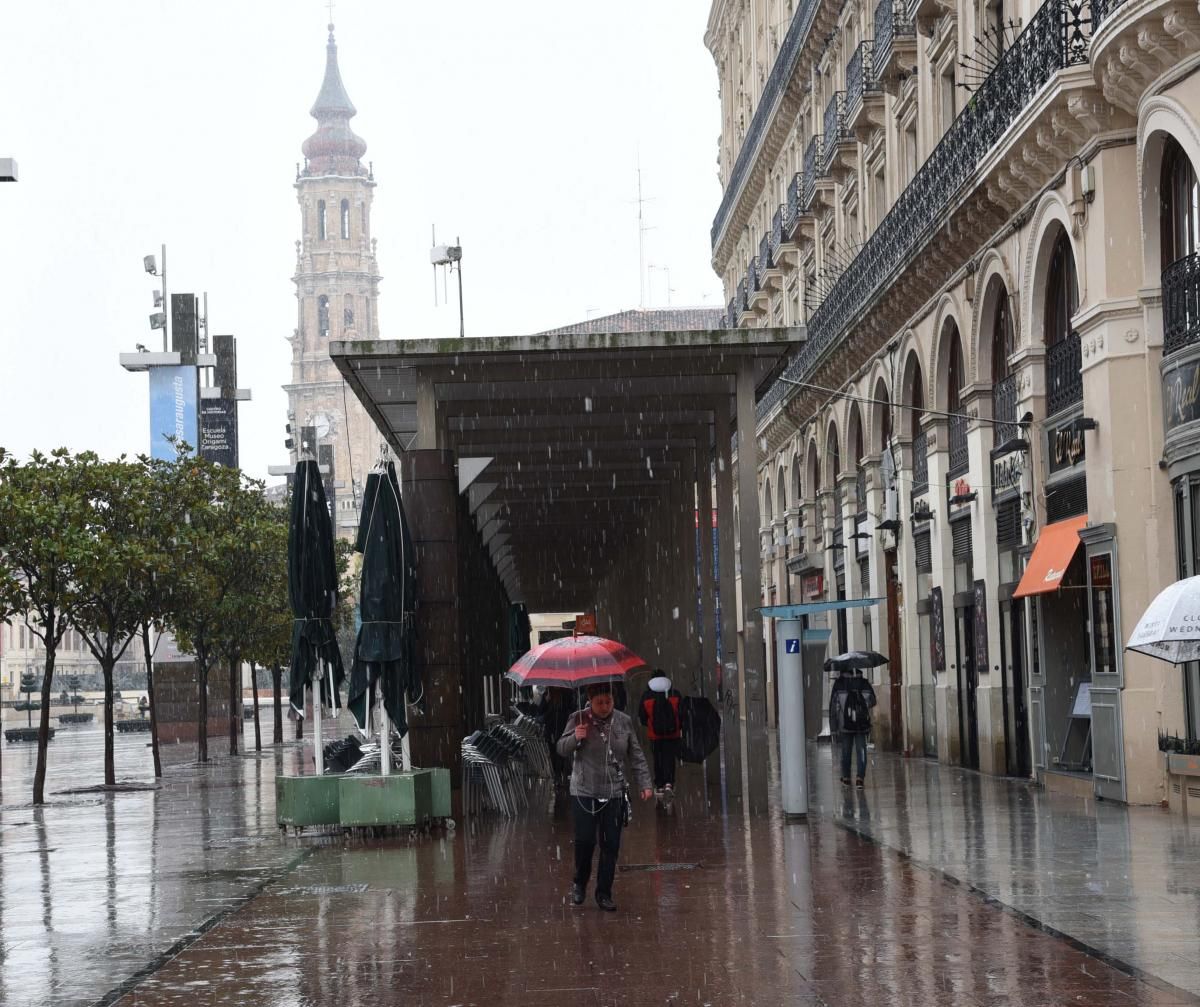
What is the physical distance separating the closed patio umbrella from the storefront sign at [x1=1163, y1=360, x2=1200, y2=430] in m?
7.58

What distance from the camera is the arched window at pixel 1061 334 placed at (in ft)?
70.9

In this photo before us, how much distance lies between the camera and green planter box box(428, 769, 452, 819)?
1803 cm

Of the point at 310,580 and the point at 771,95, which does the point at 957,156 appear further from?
the point at 771,95

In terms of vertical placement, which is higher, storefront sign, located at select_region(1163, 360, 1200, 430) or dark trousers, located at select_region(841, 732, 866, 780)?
storefront sign, located at select_region(1163, 360, 1200, 430)

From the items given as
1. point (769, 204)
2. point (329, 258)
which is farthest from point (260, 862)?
point (329, 258)

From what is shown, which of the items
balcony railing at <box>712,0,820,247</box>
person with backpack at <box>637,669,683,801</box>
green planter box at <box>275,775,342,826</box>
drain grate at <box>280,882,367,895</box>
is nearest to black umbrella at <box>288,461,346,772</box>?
green planter box at <box>275,775,342,826</box>

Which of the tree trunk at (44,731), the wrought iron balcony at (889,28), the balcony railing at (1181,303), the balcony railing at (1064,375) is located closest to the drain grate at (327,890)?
the balcony railing at (1181,303)

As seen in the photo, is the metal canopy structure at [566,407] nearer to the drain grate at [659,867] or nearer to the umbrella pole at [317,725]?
the umbrella pole at [317,725]

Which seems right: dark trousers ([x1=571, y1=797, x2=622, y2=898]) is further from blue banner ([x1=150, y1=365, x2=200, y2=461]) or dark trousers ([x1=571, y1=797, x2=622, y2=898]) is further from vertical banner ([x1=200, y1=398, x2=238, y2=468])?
vertical banner ([x1=200, y1=398, x2=238, y2=468])

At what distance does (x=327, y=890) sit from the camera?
1352cm

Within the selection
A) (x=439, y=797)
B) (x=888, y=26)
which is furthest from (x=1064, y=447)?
(x=888, y=26)

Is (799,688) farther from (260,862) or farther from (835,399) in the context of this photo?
(835,399)

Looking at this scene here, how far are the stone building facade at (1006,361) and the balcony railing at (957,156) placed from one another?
0.07m

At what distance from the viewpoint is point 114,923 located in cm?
1216
